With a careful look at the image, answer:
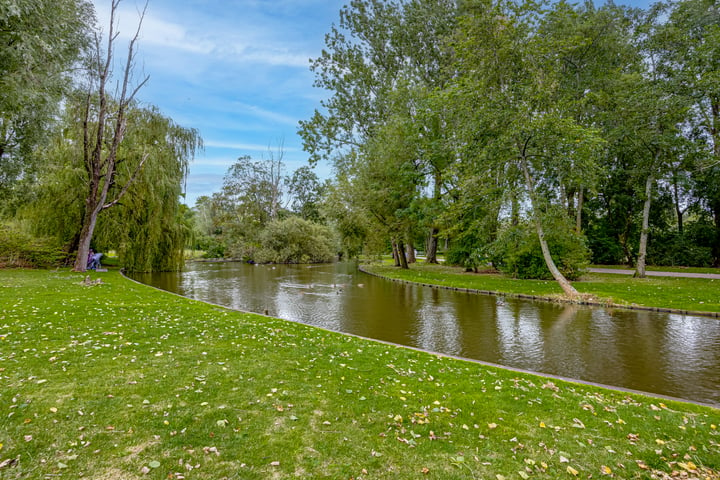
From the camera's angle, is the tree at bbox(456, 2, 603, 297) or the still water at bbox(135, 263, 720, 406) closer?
A: the still water at bbox(135, 263, 720, 406)

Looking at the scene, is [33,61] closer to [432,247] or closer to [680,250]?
[432,247]

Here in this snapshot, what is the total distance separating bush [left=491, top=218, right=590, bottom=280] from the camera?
15.8 metres

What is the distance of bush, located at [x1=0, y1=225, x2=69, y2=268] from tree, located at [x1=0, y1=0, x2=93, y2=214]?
397 cm

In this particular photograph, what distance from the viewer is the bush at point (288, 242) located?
1508 inches

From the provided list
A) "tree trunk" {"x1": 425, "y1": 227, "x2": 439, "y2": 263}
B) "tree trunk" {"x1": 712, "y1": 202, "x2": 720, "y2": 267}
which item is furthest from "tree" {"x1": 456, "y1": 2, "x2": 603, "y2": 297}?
"tree trunk" {"x1": 712, "y1": 202, "x2": 720, "y2": 267}

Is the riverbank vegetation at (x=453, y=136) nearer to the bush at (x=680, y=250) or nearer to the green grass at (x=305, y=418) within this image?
the bush at (x=680, y=250)

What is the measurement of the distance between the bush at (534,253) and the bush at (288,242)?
23.5 m

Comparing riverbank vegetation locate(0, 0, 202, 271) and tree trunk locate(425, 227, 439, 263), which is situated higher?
riverbank vegetation locate(0, 0, 202, 271)

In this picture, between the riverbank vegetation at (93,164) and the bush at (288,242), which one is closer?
the riverbank vegetation at (93,164)

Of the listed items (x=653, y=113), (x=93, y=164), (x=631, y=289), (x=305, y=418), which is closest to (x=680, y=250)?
(x=653, y=113)

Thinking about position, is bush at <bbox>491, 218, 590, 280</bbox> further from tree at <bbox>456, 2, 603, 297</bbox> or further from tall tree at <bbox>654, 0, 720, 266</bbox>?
tall tree at <bbox>654, 0, 720, 266</bbox>

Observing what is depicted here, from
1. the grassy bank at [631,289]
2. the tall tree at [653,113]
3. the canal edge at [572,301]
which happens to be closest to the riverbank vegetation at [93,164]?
the grassy bank at [631,289]

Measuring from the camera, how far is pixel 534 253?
19.2 m

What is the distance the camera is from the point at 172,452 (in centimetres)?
310
